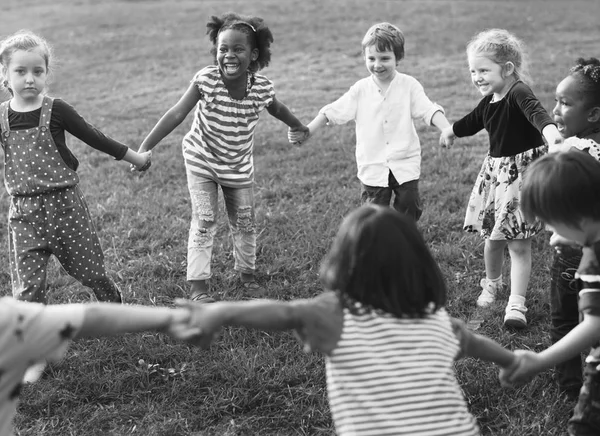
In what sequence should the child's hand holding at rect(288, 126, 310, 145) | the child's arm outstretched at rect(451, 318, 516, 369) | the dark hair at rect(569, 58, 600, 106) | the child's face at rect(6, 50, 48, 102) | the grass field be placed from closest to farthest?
the child's arm outstretched at rect(451, 318, 516, 369) < the grass field < the dark hair at rect(569, 58, 600, 106) < the child's face at rect(6, 50, 48, 102) < the child's hand holding at rect(288, 126, 310, 145)

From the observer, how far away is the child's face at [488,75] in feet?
13.8

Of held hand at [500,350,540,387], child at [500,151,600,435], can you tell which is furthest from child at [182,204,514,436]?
child at [500,151,600,435]

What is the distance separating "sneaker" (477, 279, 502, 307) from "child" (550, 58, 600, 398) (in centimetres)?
90

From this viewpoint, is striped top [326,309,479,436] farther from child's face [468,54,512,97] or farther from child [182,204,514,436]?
child's face [468,54,512,97]

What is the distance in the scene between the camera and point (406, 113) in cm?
468

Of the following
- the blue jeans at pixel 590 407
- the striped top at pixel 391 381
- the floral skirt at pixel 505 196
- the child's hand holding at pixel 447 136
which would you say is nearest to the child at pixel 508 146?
the floral skirt at pixel 505 196

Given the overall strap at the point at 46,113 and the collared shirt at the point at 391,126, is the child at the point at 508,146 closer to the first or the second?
the collared shirt at the point at 391,126

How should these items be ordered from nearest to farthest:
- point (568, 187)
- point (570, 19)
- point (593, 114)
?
point (568, 187) → point (593, 114) → point (570, 19)

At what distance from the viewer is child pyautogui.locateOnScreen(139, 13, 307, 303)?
4.50 metres

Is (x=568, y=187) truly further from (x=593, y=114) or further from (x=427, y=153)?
(x=427, y=153)

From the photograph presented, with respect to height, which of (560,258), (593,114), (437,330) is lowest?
(560,258)

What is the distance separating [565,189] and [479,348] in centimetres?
60

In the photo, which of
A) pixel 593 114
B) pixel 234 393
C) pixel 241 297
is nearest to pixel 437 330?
pixel 234 393

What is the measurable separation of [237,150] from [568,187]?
2510 mm
